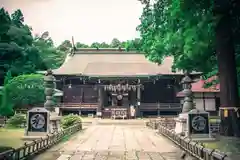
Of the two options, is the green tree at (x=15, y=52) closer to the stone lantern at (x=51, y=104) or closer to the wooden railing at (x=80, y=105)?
the wooden railing at (x=80, y=105)

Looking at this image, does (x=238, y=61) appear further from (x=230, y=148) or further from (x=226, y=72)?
(x=230, y=148)

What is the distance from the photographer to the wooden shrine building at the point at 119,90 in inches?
1150

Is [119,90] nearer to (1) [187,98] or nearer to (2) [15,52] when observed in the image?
(1) [187,98]

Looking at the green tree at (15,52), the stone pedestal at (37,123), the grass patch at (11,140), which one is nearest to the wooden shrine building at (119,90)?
the green tree at (15,52)

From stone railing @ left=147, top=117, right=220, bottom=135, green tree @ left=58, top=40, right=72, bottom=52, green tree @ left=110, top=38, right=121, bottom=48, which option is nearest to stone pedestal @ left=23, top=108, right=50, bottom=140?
stone railing @ left=147, top=117, right=220, bottom=135

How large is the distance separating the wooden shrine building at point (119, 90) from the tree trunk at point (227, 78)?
17.5 m

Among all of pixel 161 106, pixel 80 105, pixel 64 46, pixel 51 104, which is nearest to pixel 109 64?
pixel 80 105

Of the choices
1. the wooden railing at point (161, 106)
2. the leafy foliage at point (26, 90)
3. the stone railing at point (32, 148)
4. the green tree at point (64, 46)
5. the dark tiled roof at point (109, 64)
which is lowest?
the stone railing at point (32, 148)

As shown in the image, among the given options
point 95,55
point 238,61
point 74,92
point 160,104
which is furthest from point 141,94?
point 238,61

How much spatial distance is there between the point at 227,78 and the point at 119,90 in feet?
62.0

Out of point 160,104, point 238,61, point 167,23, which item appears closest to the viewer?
point 167,23

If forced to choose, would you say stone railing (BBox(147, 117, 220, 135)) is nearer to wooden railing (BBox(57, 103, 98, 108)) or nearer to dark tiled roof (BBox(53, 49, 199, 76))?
dark tiled roof (BBox(53, 49, 199, 76))

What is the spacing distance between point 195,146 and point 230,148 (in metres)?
2.37

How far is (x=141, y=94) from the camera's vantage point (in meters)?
31.1
